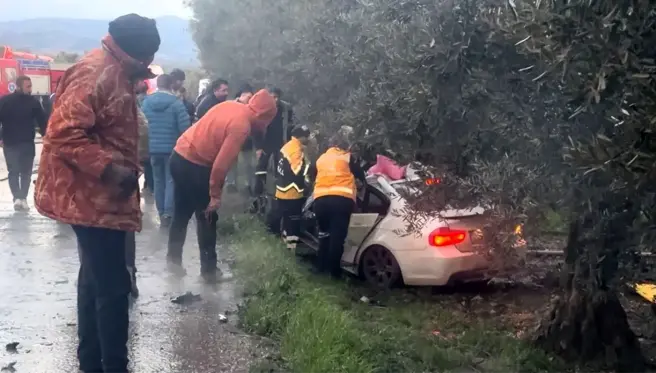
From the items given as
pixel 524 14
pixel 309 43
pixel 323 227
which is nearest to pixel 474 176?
pixel 524 14

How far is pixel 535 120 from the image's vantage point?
15.6 ft

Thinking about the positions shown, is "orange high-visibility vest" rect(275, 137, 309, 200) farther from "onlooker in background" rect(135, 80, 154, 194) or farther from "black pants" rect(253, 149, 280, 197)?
"black pants" rect(253, 149, 280, 197)

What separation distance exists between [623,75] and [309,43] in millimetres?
7276

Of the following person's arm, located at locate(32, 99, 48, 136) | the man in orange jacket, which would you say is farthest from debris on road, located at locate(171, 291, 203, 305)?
person's arm, located at locate(32, 99, 48, 136)

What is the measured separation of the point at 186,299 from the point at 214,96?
648cm

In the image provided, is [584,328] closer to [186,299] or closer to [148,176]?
[186,299]

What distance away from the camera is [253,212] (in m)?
12.1

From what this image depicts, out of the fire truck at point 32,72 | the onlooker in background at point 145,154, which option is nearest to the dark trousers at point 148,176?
the onlooker in background at point 145,154

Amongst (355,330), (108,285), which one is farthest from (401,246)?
(108,285)

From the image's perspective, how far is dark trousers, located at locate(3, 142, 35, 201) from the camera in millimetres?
12383

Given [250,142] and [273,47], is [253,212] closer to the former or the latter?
[250,142]

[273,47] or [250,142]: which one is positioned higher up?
[273,47]

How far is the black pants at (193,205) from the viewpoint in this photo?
26.1 ft

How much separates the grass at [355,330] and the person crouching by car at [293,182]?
83 cm
